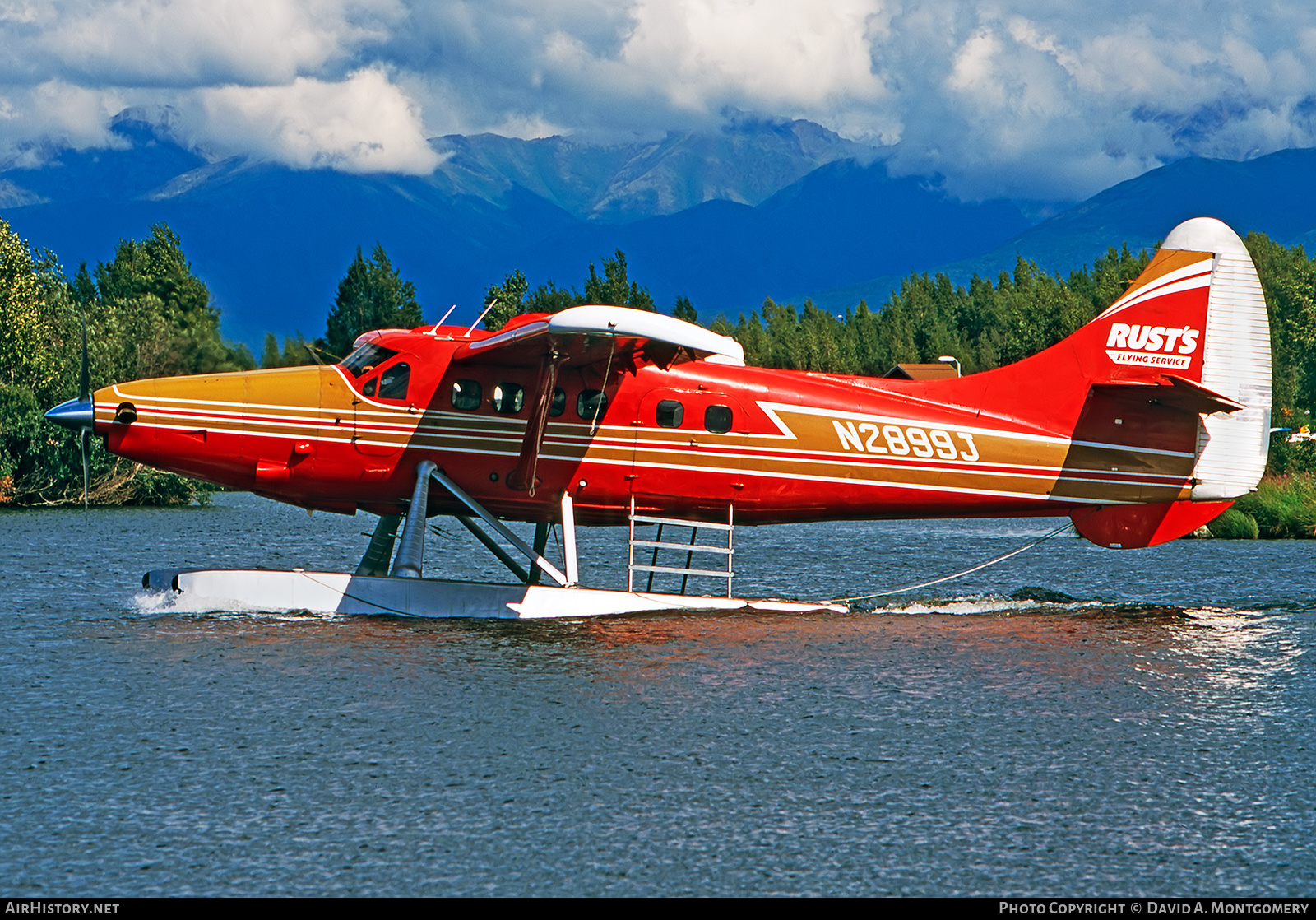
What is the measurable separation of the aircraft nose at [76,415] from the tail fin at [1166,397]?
39.2ft

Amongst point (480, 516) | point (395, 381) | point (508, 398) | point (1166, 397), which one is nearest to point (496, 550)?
point (480, 516)

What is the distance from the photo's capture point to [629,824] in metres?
8.90

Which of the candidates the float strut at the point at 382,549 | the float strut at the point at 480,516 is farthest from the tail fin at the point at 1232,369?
the float strut at the point at 382,549

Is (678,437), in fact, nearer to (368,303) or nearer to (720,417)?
(720,417)

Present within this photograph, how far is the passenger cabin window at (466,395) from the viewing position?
16672 mm

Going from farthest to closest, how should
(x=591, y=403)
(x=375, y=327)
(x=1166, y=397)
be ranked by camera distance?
(x=375, y=327) → (x=1166, y=397) → (x=591, y=403)

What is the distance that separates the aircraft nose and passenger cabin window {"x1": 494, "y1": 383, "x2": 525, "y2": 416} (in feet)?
15.8

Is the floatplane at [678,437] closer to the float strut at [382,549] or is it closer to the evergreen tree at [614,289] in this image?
the float strut at [382,549]

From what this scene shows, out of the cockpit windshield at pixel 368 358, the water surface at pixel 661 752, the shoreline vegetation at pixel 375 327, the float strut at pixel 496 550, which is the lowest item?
the water surface at pixel 661 752

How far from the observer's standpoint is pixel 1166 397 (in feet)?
57.1

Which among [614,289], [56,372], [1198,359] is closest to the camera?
[1198,359]

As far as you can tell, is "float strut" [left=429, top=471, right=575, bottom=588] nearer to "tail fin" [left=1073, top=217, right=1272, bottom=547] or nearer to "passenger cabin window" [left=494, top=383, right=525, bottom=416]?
"passenger cabin window" [left=494, top=383, right=525, bottom=416]

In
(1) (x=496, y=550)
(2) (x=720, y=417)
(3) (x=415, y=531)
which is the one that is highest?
(2) (x=720, y=417)

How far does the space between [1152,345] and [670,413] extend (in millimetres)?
6701
